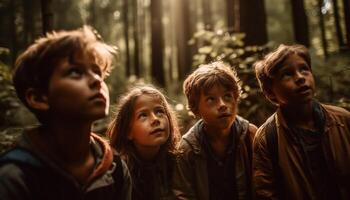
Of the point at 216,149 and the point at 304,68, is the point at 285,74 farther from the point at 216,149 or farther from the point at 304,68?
the point at 216,149

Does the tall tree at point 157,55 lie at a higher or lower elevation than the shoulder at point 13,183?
higher

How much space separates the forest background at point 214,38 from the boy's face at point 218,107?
4.44 feet

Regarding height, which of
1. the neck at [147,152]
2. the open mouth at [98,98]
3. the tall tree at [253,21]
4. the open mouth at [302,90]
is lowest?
the neck at [147,152]

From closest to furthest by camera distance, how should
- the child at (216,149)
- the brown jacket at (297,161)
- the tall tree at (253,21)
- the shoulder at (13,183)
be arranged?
the shoulder at (13,183) → the brown jacket at (297,161) → the child at (216,149) → the tall tree at (253,21)

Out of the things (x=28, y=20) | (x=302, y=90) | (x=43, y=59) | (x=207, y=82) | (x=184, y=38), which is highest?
(x=28, y=20)

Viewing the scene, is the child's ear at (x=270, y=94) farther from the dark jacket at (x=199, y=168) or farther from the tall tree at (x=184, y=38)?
the tall tree at (x=184, y=38)

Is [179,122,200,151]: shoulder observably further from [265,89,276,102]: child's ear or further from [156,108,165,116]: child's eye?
[265,89,276,102]: child's ear

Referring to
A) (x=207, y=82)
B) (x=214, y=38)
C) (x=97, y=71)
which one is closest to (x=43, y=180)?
(x=97, y=71)

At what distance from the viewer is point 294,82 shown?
3.40 meters

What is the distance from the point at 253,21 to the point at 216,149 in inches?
156

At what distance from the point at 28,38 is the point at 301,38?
2129 cm

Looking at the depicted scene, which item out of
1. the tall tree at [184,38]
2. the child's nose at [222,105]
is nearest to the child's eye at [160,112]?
the child's nose at [222,105]

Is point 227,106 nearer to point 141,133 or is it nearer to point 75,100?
point 141,133

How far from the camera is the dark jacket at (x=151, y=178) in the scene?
12.5ft
